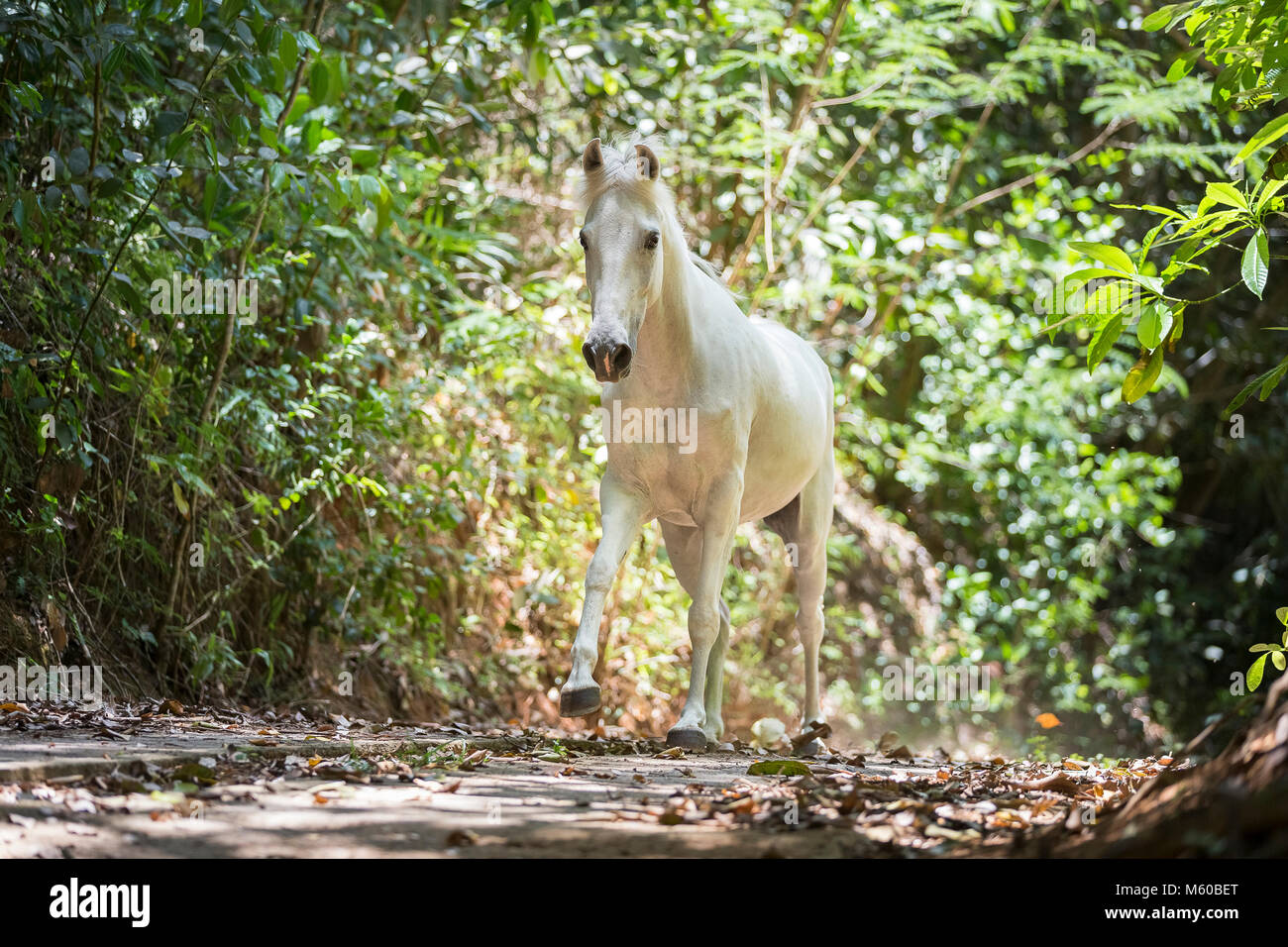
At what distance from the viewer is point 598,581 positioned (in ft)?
17.0

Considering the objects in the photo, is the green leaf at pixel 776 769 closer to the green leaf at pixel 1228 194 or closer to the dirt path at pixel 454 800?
the dirt path at pixel 454 800

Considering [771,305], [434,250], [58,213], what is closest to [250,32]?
[58,213]

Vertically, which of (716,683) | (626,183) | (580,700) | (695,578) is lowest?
(716,683)

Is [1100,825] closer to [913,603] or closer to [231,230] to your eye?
[231,230]

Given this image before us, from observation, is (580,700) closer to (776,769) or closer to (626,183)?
(776,769)

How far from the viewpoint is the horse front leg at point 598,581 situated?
4.75 metres

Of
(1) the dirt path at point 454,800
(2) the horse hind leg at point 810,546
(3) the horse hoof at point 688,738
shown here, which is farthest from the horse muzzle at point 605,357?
(2) the horse hind leg at point 810,546

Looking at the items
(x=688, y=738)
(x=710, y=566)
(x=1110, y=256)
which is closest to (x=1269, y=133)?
(x=1110, y=256)

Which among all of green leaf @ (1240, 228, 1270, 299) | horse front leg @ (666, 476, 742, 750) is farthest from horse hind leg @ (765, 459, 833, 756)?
green leaf @ (1240, 228, 1270, 299)

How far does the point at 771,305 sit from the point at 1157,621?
19.7 feet

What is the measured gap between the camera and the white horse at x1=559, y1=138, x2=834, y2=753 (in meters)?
4.95

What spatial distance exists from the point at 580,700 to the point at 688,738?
29.0 inches

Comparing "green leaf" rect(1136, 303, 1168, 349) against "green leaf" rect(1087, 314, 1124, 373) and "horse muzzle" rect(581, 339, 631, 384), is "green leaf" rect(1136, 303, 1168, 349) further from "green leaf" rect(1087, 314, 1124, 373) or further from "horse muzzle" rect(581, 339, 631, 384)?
"horse muzzle" rect(581, 339, 631, 384)

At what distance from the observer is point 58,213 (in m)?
5.42
